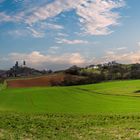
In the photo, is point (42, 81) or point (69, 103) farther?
point (42, 81)

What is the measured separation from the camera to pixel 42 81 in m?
90.5

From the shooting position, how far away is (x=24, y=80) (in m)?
90.7

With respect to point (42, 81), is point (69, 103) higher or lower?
lower

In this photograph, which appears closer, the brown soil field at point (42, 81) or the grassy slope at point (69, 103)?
the grassy slope at point (69, 103)

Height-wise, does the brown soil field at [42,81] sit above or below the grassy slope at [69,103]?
above

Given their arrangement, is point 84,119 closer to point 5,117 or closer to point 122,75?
point 5,117

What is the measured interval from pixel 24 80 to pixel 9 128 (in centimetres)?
6611

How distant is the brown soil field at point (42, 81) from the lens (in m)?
86.4

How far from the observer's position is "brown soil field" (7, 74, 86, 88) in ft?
283

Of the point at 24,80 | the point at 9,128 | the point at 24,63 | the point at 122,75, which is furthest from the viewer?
the point at 24,63

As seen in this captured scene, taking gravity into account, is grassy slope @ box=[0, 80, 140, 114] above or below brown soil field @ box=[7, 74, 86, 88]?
below

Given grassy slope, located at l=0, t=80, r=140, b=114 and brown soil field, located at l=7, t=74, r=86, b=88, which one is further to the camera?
brown soil field, located at l=7, t=74, r=86, b=88

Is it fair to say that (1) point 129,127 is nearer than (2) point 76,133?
No

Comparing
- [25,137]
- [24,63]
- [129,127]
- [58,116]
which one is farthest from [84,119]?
[24,63]
